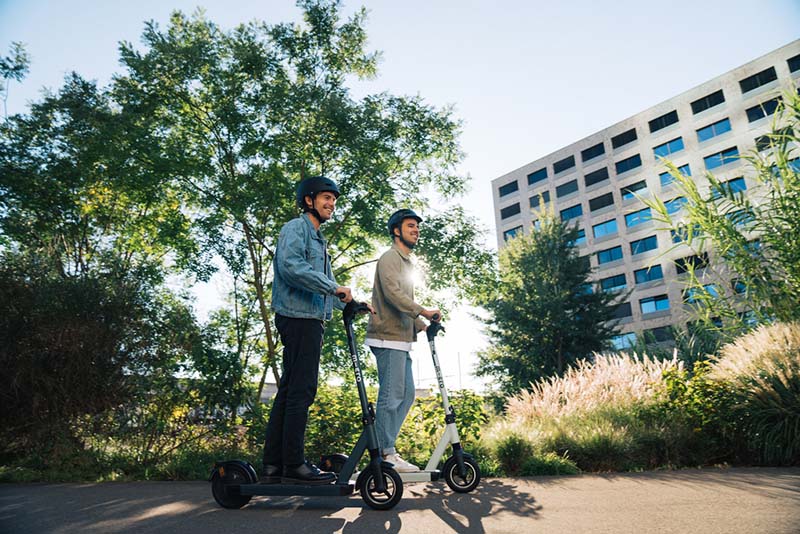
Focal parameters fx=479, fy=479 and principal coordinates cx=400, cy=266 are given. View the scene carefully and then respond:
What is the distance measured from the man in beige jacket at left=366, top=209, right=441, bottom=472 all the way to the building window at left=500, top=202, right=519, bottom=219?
5282 centimetres

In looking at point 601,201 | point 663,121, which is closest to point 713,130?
point 663,121

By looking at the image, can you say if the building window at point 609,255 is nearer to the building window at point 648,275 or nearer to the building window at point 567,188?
the building window at point 648,275

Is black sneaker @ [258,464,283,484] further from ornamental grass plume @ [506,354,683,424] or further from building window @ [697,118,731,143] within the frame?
building window @ [697,118,731,143]

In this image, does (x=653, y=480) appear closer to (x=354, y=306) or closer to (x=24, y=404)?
(x=354, y=306)

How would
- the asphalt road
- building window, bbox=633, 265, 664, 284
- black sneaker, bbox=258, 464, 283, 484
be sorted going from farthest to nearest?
building window, bbox=633, 265, 664, 284 → black sneaker, bbox=258, 464, 283, 484 → the asphalt road

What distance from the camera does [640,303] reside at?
4362 centimetres

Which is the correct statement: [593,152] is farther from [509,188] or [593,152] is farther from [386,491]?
[386,491]

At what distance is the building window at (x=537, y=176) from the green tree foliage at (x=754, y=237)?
48.7m

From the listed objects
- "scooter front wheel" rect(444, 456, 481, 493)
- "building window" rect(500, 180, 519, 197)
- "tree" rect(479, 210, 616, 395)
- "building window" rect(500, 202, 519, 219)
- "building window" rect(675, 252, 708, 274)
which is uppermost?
"building window" rect(500, 180, 519, 197)

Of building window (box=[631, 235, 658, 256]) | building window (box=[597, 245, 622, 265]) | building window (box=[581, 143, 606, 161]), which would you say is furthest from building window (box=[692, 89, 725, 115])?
building window (box=[597, 245, 622, 265])

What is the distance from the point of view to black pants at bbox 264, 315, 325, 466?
3.19 m

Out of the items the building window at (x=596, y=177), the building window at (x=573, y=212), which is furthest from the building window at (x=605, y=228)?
the building window at (x=596, y=177)

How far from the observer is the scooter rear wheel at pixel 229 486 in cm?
326

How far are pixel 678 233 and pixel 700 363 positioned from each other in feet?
6.01
